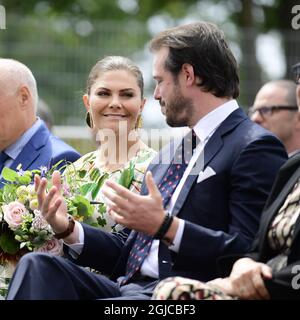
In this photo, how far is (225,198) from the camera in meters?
5.25

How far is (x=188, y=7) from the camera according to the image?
23297 mm

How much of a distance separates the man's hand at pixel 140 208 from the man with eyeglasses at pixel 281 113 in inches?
145

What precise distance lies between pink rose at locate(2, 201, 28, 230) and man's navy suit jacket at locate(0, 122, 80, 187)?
1.05m

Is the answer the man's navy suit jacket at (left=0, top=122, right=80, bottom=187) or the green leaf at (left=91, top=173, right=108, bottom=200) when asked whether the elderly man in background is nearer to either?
the man's navy suit jacket at (left=0, top=122, right=80, bottom=187)

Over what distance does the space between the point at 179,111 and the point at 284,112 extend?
10.2 ft

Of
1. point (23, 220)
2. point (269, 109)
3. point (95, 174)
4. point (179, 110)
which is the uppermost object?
point (179, 110)

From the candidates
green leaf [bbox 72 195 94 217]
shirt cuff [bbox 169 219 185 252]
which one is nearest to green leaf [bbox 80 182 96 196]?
green leaf [bbox 72 195 94 217]

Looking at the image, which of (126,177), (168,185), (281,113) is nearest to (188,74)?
(168,185)

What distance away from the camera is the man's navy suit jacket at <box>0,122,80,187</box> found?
22.4ft

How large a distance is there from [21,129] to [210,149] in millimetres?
2032

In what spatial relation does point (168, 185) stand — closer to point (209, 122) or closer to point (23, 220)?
point (209, 122)

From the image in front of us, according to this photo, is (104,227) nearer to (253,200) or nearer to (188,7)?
(253,200)
